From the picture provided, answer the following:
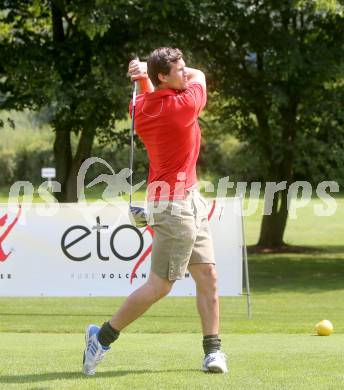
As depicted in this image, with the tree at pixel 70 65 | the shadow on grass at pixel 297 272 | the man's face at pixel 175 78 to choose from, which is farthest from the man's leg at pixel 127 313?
the shadow on grass at pixel 297 272

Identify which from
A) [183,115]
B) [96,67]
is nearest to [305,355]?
[183,115]

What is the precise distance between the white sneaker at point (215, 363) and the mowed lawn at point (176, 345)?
78mm

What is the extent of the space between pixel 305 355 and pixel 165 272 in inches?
48.1

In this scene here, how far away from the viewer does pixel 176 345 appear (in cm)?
746

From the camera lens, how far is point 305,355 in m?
6.37

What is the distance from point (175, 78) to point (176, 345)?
98.0 inches

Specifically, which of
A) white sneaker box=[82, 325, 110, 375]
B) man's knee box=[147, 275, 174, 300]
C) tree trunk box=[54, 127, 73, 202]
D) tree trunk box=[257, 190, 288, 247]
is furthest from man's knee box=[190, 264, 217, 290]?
tree trunk box=[257, 190, 288, 247]

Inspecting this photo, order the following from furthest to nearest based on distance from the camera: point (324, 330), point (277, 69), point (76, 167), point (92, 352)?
point (76, 167)
point (277, 69)
point (324, 330)
point (92, 352)

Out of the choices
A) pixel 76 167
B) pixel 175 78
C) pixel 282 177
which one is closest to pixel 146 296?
pixel 175 78

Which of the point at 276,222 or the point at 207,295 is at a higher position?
the point at 207,295

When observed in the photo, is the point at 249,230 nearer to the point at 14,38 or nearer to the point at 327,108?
the point at 327,108

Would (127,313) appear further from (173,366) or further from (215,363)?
(215,363)

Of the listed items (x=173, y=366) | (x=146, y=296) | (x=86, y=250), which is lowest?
(x=86, y=250)

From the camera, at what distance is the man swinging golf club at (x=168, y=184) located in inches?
228
